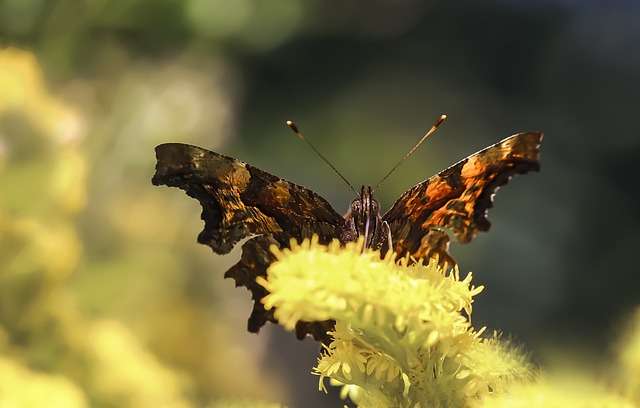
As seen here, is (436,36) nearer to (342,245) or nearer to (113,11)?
(113,11)

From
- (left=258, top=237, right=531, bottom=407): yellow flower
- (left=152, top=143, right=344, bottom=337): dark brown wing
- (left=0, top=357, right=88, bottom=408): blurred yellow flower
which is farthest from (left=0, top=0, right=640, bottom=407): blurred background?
(left=258, top=237, right=531, bottom=407): yellow flower

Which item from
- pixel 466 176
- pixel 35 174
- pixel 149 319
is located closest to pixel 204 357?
pixel 149 319

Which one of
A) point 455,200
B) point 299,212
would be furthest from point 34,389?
point 455,200

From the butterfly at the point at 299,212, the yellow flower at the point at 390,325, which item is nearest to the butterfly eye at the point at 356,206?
A: the butterfly at the point at 299,212

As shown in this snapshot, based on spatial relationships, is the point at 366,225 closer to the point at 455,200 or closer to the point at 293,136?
the point at 455,200

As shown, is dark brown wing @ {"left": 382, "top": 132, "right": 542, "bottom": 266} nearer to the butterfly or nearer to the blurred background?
the butterfly

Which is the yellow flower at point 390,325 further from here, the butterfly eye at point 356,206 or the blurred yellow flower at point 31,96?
the blurred yellow flower at point 31,96
